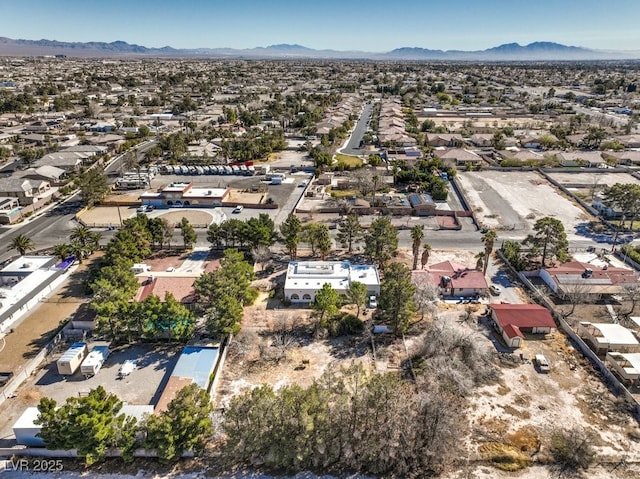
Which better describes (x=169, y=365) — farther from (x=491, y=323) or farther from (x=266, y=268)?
(x=491, y=323)

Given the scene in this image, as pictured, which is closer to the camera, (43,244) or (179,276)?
(179,276)

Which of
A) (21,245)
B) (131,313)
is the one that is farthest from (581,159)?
(21,245)

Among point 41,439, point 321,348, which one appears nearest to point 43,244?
point 41,439

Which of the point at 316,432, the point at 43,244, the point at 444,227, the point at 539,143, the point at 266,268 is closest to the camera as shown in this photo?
the point at 316,432

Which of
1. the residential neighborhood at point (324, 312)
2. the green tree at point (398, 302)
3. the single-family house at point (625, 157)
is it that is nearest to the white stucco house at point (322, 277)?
the residential neighborhood at point (324, 312)

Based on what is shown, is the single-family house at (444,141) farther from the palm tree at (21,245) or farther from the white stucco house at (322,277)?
the palm tree at (21,245)

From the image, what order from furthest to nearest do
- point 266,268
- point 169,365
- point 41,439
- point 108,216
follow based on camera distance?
point 108,216 → point 266,268 → point 169,365 → point 41,439

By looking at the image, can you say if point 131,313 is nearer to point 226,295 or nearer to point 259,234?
point 226,295
